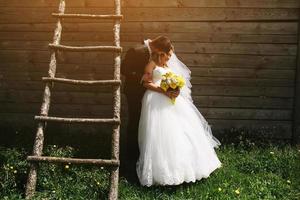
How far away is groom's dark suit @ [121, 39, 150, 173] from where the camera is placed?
6711 millimetres

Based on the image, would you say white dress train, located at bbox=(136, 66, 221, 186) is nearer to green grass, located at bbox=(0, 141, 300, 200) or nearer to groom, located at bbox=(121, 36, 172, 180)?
green grass, located at bbox=(0, 141, 300, 200)

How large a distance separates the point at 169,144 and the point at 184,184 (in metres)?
0.56

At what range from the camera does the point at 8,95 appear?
840 cm

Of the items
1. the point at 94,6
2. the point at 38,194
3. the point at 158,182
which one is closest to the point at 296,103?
the point at 158,182

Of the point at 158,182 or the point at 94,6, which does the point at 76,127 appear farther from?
the point at 158,182

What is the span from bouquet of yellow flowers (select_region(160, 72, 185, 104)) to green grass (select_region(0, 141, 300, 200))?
124 centimetres

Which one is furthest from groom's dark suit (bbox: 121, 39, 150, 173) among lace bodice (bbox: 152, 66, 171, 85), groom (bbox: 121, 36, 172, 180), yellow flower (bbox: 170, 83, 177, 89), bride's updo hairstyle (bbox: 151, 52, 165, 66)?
yellow flower (bbox: 170, 83, 177, 89)

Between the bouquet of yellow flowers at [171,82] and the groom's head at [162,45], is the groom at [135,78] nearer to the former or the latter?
the groom's head at [162,45]

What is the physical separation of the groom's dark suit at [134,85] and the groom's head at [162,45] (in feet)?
0.80

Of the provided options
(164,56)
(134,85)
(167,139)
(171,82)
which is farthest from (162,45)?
(167,139)

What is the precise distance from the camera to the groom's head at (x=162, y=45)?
251 inches

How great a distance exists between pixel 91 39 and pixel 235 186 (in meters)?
3.46

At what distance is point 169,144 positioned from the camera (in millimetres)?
6230

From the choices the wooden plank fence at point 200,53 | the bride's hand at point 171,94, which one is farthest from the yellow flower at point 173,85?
the wooden plank fence at point 200,53
